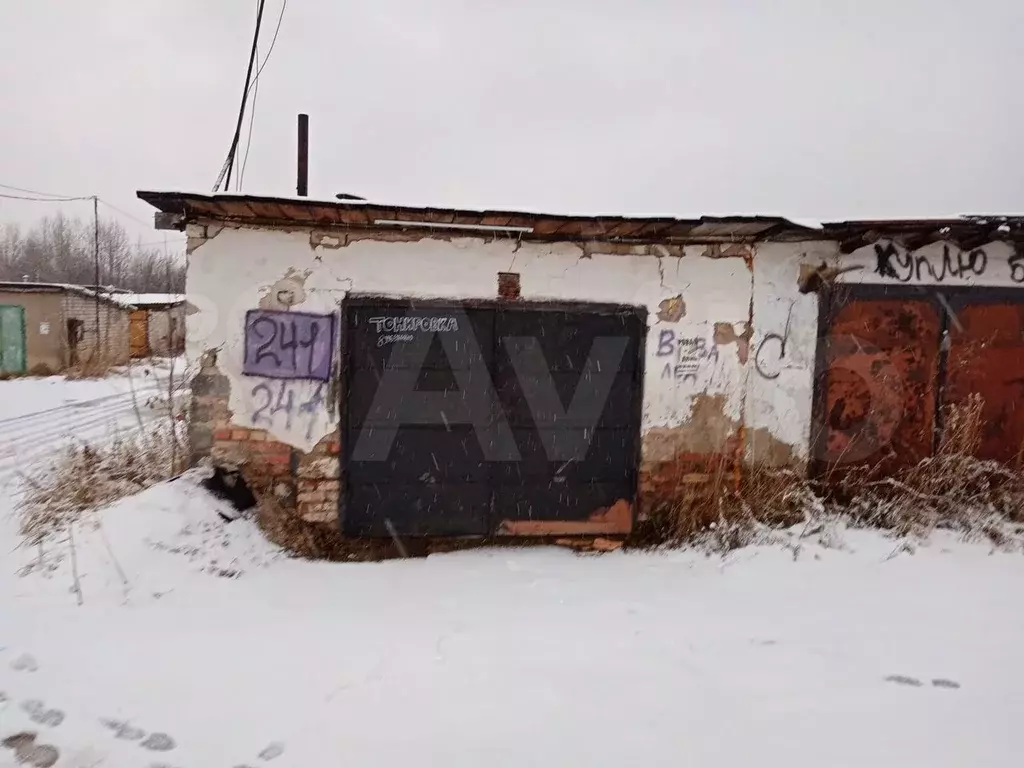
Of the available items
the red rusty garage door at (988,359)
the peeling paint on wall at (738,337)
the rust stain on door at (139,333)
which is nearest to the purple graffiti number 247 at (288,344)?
the peeling paint on wall at (738,337)

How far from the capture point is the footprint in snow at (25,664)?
309 cm

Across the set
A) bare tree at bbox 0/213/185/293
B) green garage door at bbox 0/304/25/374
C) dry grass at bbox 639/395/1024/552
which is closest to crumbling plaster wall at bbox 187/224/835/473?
dry grass at bbox 639/395/1024/552

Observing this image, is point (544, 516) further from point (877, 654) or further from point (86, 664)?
point (86, 664)

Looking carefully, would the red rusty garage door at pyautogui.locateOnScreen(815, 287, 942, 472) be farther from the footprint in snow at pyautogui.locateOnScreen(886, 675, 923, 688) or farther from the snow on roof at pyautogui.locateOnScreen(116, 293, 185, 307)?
the snow on roof at pyautogui.locateOnScreen(116, 293, 185, 307)

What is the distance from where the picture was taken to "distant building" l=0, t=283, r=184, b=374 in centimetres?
1889

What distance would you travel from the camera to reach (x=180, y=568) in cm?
418

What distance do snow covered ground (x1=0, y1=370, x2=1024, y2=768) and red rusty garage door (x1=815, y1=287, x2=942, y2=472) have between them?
3.13 feet

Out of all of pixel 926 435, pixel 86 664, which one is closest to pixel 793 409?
pixel 926 435

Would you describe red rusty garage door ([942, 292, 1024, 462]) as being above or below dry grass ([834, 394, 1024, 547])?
above

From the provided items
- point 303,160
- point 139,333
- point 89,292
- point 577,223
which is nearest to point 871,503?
point 577,223

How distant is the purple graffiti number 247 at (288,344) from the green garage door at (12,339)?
18.9 m

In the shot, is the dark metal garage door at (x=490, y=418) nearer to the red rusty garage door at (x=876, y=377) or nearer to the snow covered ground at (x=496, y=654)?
the snow covered ground at (x=496, y=654)

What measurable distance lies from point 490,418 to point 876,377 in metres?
3.49

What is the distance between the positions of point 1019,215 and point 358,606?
19.5 ft
